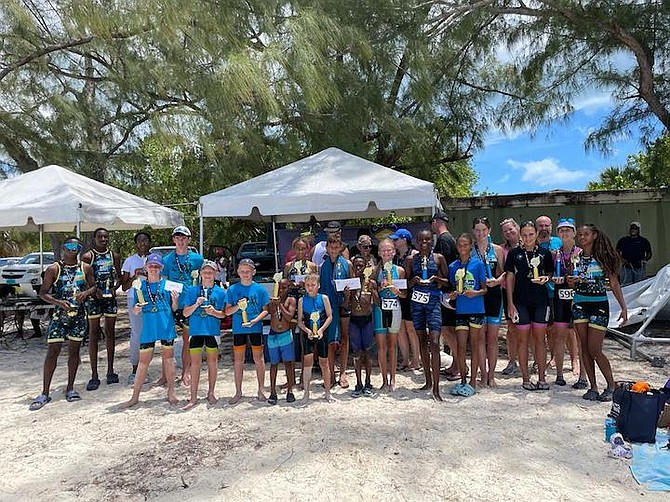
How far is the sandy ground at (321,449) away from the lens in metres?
3.27

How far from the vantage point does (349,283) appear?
500cm

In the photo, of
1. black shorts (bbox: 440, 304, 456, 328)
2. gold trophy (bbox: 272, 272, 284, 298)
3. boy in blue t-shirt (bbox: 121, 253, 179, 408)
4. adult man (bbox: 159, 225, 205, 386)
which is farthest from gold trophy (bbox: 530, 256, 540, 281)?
boy in blue t-shirt (bbox: 121, 253, 179, 408)

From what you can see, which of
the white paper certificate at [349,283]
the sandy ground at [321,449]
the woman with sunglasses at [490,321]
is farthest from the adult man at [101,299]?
the woman with sunglasses at [490,321]

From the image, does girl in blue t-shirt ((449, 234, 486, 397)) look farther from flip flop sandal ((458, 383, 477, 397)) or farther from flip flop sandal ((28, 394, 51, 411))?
flip flop sandal ((28, 394, 51, 411))

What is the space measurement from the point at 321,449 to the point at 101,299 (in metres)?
3.15

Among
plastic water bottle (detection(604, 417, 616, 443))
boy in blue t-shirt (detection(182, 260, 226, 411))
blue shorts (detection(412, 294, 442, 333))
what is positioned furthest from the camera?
blue shorts (detection(412, 294, 442, 333))

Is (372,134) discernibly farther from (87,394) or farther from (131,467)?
(131,467)

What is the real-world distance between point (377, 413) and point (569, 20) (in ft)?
24.9

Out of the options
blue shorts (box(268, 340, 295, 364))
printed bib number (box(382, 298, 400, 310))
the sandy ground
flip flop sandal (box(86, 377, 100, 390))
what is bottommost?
the sandy ground

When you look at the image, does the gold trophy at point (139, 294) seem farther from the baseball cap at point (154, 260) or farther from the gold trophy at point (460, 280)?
the gold trophy at point (460, 280)

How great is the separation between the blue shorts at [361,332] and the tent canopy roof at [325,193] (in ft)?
5.78

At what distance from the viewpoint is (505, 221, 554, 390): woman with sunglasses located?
5145 mm

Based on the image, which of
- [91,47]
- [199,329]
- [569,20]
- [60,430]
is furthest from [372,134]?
[60,430]

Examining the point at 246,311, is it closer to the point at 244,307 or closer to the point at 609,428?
the point at 244,307
